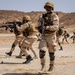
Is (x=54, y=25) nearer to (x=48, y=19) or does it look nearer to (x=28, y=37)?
(x=48, y=19)

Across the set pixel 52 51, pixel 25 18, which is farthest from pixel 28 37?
pixel 52 51

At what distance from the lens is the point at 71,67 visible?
11.2m

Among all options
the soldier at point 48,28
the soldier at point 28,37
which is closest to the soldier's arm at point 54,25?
the soldier at point 48,28

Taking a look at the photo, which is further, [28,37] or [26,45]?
[28,37]

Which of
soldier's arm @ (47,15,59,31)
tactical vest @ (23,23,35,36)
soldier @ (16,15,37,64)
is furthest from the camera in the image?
tactical vest @ (23,23,35,36)

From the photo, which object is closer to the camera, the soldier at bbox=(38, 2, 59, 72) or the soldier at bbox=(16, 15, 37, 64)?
the soldier at bbox=(38, 2, 59, 72)

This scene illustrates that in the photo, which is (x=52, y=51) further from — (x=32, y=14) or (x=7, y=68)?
(x=32, y=14)

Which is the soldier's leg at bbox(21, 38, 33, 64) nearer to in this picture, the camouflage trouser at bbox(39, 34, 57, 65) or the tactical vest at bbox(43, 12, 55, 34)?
the camouflage trouser at bbox(39, 34, 57, 65)

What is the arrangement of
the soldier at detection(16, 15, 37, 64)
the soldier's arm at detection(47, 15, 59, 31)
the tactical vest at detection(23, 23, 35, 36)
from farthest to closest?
the tactical vest at detection(23, 23, 35, 36) < the soldier at detection(16, 15, 37, 64) < the soldier's arm at detection(47, 15, 59, 31)

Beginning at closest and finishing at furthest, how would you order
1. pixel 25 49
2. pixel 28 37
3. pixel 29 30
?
1. pixel 25 49
2. pixel 29 30
3. pixel 28 37

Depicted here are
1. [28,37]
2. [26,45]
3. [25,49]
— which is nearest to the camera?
[25,49]

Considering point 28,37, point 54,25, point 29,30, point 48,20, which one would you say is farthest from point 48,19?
point 28,37

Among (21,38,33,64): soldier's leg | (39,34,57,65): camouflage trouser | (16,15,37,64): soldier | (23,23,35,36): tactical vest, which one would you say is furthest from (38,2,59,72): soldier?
(23,23,35,36): tactical vest

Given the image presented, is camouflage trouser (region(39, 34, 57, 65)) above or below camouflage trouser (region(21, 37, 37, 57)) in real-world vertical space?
above
